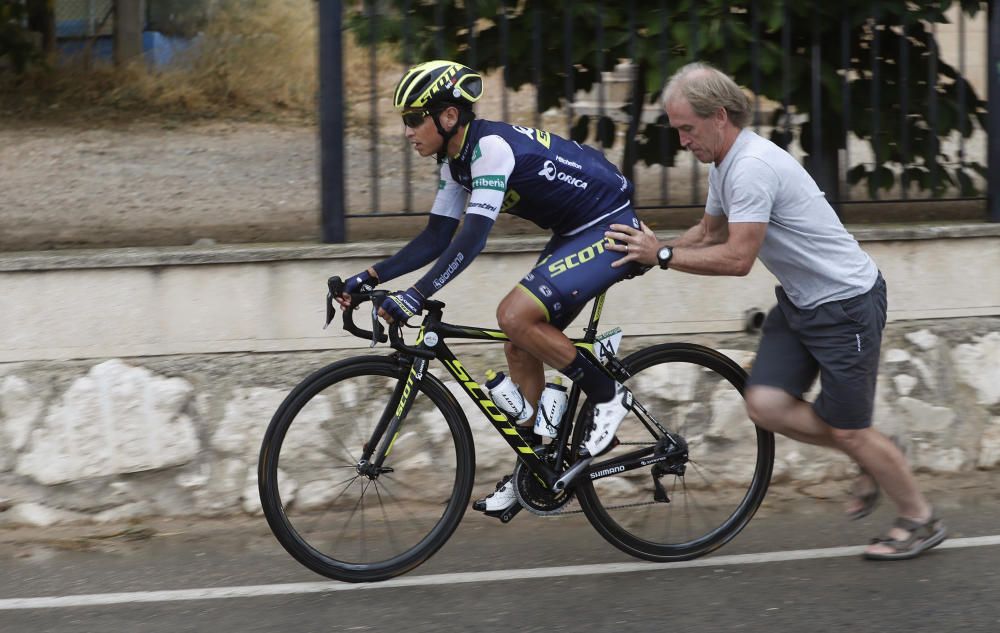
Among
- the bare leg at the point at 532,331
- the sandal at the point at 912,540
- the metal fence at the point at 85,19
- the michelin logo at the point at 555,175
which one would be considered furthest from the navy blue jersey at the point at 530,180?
the metal fence at the point at 85,19

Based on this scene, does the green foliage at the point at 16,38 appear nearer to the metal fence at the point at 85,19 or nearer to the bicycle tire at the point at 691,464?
the metal fence at the point at 85,19

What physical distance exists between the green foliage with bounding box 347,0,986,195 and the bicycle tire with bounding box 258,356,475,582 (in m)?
1.99

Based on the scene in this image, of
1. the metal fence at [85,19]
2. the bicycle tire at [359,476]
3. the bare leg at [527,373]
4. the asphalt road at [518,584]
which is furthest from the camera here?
the metal fence at [85,19]

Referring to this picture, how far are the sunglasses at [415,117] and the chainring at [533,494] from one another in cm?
127

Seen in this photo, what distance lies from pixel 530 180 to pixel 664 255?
533mm

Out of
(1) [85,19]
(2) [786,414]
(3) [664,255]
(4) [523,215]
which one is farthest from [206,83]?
(2) [786,414]

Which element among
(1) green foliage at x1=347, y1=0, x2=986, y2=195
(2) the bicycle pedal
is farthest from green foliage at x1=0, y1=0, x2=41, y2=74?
(2) the bicycle pedal

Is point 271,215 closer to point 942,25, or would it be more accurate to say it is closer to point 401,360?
point 401,360

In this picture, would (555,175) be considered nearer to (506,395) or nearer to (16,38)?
(506,395)

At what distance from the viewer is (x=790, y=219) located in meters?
4.48

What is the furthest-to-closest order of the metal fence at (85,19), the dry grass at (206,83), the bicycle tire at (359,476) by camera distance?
the metal fence at (85,19)
the dry grass at (206,83)
the bicycle tire at (359,476)

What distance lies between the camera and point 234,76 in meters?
11.1

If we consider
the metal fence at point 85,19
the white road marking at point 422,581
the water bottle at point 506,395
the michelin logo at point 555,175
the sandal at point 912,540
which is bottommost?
the white road marking at point 422,581

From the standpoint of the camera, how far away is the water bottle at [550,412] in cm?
476
